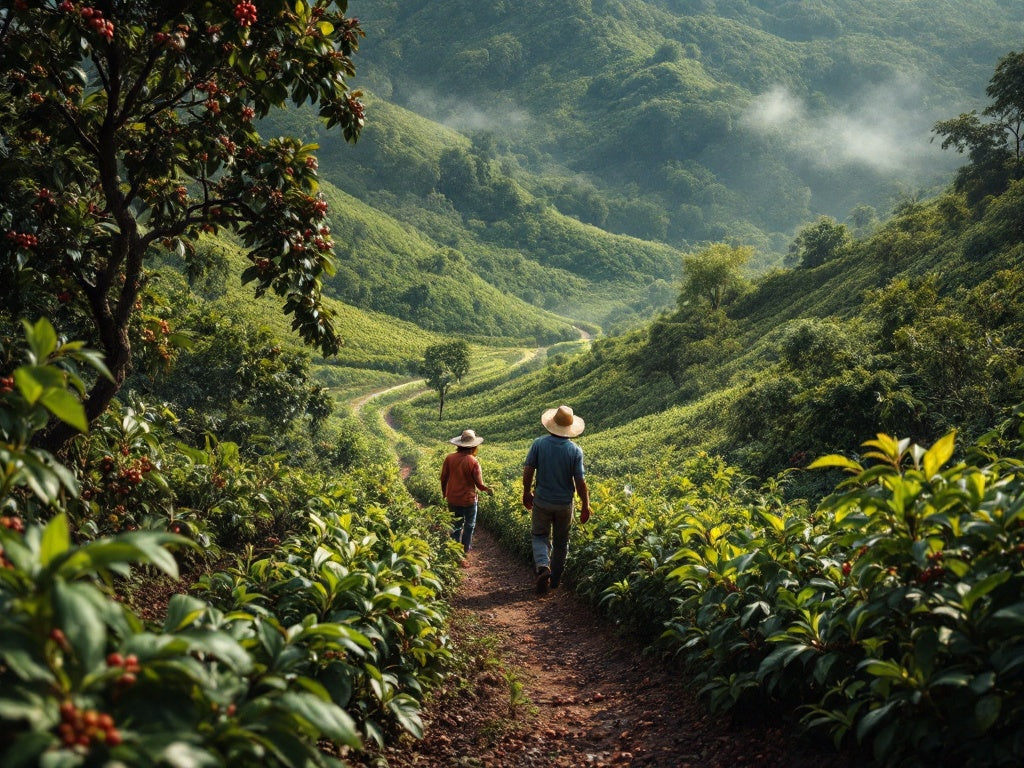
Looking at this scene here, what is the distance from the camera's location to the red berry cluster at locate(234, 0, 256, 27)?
12.4 feet

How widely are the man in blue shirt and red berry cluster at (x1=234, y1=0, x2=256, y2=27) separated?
4.88 metres

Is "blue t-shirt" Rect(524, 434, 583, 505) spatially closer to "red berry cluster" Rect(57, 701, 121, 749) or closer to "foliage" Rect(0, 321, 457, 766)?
"foliage" Rect(0, 321, 457, 766)

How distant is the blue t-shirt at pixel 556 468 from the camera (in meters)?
7.70

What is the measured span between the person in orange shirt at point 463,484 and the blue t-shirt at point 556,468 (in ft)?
5.13

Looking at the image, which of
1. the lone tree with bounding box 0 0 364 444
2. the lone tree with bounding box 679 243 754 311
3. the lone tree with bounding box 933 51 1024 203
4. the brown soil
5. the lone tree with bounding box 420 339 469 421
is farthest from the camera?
the lone tree with bounding box 420 339 469 421

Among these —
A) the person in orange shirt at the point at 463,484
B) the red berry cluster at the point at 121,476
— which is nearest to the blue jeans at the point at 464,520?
the person in orange shirt at the point at 463,484

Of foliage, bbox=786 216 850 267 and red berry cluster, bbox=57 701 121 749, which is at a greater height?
foliage, bbox=786 216 850 267

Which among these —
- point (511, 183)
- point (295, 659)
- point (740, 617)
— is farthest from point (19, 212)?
point (511, 183)

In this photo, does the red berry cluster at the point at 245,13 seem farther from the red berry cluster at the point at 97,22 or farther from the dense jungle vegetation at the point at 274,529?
the red berry cluster at the point at 97,22

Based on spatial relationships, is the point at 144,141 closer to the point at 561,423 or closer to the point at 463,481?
the point at 561,423

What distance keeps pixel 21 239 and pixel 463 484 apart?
6.19 m

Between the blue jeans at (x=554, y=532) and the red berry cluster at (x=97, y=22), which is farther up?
the red berry cluster at (x=97, y=22)

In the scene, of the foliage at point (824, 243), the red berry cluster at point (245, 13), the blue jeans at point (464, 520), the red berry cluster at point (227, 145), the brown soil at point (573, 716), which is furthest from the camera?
the foliage at point (824, 243)

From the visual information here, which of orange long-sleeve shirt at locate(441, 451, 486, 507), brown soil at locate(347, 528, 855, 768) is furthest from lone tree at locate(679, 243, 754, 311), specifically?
brown soil at locate(347, 528, 855, 768)
